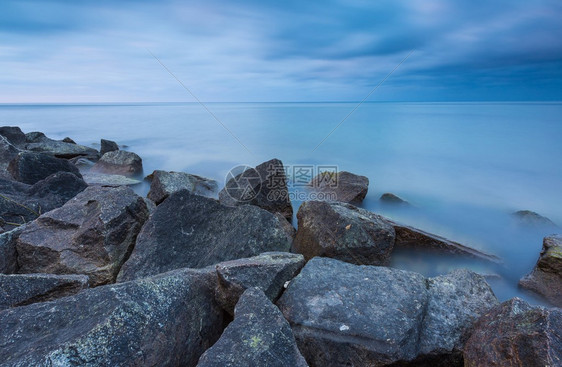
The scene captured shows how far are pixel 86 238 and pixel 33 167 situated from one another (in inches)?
160

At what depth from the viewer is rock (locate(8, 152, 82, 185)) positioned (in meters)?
6.83

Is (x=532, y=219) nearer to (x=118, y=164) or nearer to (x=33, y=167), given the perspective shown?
(x=33, y=167)

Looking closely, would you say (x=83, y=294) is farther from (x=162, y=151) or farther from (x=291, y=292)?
(x=162, y=151)

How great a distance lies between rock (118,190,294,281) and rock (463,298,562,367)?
82.9 inches

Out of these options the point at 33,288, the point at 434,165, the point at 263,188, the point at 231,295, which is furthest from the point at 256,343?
the point at 434,165

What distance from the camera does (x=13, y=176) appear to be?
697cm

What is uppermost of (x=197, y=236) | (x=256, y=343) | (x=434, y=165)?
(x=256, y=343)

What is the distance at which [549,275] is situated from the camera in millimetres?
4477

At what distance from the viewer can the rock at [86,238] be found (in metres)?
3.86

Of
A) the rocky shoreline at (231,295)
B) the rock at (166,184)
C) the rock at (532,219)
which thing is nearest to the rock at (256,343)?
the rocky shoreline at (231,295)

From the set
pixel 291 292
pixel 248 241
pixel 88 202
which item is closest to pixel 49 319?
pixel 291 292

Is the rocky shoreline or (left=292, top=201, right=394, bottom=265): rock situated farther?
(left=292, top=201, right=394, bottom=265): rock

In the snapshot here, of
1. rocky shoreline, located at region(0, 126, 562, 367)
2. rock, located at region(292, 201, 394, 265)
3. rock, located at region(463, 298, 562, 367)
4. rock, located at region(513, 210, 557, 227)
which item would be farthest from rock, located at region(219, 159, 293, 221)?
rock, located at region(513, 210, 557, 227)

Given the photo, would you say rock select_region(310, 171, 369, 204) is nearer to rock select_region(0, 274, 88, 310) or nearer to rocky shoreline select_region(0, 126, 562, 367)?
rocky shoreline select_region(0, 126, 562, 367)
